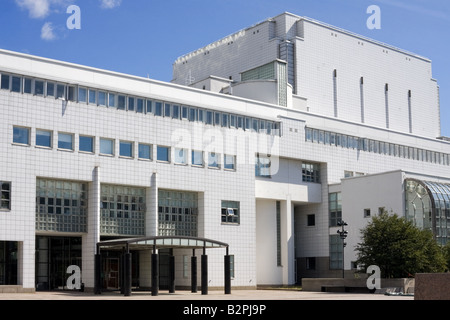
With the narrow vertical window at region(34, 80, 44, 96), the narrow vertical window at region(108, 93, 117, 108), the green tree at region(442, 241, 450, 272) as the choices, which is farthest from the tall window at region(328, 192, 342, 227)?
the narrow vertical window at region(34, 80, 44, 96)

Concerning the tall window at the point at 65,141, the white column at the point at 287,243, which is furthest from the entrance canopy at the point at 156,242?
the white column at the point at 287,243

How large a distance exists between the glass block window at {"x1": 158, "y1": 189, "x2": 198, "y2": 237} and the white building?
0.09 m

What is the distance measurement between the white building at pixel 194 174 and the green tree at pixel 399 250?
6249 millimetres

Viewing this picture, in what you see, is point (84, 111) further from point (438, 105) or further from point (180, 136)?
Result: point (438, 105)

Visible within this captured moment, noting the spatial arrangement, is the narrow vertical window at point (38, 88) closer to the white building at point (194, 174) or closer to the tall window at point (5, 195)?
the white building at point (194, 174)

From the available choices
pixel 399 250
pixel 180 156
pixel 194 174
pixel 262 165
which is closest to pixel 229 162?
pixel 194 174

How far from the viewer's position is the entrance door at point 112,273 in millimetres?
52000

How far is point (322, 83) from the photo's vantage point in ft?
261

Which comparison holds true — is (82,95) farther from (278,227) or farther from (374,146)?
(374,146)

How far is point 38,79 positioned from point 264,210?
23431mm

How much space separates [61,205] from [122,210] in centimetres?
470
